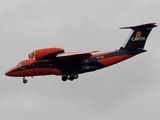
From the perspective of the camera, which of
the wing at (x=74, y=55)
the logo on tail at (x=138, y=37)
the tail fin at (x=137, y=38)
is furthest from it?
the logo on tail at (x=138, y=37)

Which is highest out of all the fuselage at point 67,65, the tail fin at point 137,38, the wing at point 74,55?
the tail fin at point 137,38

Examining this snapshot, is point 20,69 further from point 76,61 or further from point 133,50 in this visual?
point 133,50

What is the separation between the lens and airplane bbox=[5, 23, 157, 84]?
1699 inches

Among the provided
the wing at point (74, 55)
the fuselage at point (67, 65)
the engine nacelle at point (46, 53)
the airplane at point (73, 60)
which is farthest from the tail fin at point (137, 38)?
the engine nacelle at point (46, 53)

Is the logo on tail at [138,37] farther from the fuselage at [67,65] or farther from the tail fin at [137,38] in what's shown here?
the fuselage at [67,65]

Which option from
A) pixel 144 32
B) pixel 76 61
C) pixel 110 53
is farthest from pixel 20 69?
pixel 144 32

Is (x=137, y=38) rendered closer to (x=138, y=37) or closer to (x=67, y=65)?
(x=138, y=37)

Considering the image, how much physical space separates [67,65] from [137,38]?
7.27 meters

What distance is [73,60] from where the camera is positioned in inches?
1741

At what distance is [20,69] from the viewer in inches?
1719

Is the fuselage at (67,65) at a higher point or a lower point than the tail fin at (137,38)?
lower

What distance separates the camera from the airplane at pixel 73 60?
43156mm

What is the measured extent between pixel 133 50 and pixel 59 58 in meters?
7.29

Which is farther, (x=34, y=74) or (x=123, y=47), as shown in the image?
(x=123, y=47)
